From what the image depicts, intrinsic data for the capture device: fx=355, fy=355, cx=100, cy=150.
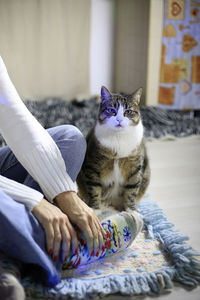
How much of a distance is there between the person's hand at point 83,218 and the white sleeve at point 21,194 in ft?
0.24

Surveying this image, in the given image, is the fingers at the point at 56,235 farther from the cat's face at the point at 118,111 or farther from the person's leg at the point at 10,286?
the cat's face at the point at 118,111

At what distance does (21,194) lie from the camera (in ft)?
2.78

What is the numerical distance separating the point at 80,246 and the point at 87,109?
5.78 ft

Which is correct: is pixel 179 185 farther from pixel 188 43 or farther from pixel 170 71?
pixel 188 43

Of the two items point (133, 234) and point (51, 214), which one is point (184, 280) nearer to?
point (133, 234)

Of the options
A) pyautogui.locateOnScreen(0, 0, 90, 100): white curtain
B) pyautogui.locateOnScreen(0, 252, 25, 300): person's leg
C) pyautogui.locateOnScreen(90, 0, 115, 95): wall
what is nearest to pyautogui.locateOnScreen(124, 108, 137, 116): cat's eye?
pyautogui.locateOnScreen(0, 252, 25, 300): person's leg

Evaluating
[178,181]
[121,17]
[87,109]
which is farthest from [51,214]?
[121,17]

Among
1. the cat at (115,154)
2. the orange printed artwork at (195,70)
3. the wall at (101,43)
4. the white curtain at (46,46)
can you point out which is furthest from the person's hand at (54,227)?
the wall at (101,43)

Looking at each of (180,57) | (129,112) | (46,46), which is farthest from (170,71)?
(129,112)

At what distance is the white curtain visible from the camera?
263 cm

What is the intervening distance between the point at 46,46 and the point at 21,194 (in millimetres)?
2135

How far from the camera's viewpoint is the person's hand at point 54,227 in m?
0.82

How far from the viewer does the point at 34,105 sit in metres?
2.59

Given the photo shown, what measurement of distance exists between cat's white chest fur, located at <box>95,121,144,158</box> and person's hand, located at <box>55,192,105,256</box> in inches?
14.9
